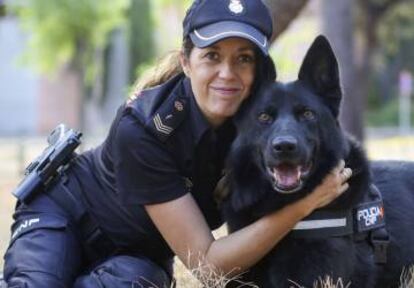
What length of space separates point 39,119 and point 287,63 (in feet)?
83.6

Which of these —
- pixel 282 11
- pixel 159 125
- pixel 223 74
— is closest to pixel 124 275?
pixel 159 125

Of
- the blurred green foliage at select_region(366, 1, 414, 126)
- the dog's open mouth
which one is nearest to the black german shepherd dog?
the dog's open mouth

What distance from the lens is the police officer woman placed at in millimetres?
3705

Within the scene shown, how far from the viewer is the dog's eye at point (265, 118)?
3.64 metres

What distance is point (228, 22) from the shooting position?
367cm

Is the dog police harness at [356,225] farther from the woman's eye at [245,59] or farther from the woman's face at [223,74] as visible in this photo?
the woman's eye at [245,59]

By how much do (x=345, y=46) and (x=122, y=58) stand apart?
2704cm

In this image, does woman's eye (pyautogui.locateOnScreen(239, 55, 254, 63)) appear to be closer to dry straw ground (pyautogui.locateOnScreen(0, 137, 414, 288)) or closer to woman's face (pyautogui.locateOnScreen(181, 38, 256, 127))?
woman's face (pyautogui.locateOnScreen(181, 38, 256, 127))

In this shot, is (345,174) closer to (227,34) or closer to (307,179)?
(307,179)

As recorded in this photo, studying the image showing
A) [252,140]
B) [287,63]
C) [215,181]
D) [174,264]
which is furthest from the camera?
[287,63]

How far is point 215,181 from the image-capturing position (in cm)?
403

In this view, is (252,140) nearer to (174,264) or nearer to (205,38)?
(205,38)

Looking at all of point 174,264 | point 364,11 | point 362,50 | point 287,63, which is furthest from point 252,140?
point 364,11

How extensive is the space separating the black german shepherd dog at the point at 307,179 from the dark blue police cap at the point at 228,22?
248 mm
